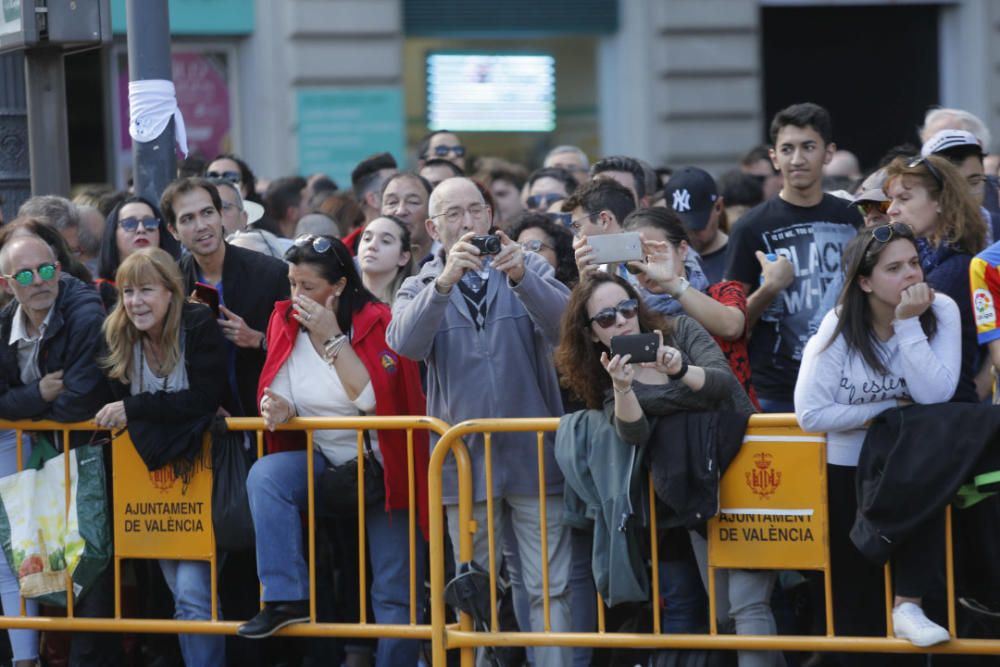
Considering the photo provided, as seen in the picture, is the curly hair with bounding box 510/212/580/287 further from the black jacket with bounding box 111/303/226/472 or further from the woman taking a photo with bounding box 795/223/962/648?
the woman taking a photo with bounding box 795/223/962/648

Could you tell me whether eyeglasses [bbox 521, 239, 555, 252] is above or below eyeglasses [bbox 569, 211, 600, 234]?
below

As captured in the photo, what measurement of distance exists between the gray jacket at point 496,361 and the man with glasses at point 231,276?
3.02ft

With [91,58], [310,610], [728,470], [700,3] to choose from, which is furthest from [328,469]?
Answer: [700,3]

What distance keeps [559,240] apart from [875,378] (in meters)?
1.97

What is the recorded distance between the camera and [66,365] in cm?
701

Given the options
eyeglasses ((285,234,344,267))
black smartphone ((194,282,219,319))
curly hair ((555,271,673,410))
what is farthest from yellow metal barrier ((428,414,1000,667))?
black smartphone ((194,282,219,319))

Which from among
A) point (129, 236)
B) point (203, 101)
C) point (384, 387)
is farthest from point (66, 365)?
point (203, 101)

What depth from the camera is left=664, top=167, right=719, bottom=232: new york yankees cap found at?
7.80m

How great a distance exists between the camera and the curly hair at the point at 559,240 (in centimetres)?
748

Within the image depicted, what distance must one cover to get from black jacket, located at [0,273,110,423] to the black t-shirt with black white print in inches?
114

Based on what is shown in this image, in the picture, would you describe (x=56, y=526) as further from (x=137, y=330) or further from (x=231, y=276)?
(x=231, y=276)

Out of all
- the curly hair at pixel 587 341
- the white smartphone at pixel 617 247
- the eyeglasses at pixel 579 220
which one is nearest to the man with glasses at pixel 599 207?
the eyeglasses at pixel 579 220

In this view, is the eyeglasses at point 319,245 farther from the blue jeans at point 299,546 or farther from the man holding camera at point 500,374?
the blue jeans at point 299,546

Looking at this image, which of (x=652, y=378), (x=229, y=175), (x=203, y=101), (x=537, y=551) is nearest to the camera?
(x=652, y=378)
